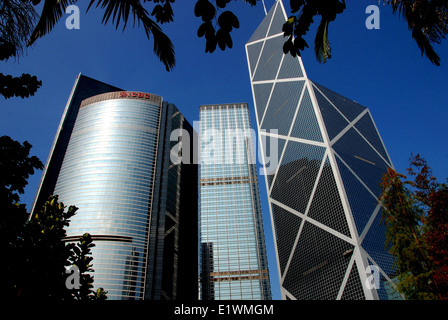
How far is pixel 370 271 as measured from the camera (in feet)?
171

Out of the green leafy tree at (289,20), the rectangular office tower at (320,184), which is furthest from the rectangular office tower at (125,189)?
the green leafy tree at (289,20)

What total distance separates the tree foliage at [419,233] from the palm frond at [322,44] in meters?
12.8

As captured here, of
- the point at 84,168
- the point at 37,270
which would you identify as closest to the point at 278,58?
the point at 84,168

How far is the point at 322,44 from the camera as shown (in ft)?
14.6

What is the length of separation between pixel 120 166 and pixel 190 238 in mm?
59912

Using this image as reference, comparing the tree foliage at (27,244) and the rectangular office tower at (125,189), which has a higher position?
the rectangular office tower at (125,189)

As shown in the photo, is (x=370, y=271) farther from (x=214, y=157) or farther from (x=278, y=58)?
(x=214, y=157)

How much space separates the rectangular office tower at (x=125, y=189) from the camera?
80.2 meters

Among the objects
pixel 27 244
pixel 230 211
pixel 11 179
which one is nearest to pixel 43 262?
pixel 27 244

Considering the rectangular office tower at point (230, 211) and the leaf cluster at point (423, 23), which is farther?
the rectangular office tower at point (230, 211)

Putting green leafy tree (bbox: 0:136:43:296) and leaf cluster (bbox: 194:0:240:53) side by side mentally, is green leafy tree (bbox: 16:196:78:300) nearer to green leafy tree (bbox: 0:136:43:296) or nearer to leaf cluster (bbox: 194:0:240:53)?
green leafy tree (bbox: 0:136:43:296)

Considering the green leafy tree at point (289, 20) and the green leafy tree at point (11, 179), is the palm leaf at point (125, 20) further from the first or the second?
the green leafy tree at point (11, 179)

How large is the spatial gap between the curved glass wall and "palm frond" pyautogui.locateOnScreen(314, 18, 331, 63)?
83.9 meters

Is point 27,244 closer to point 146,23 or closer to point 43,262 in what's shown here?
point 43,262
